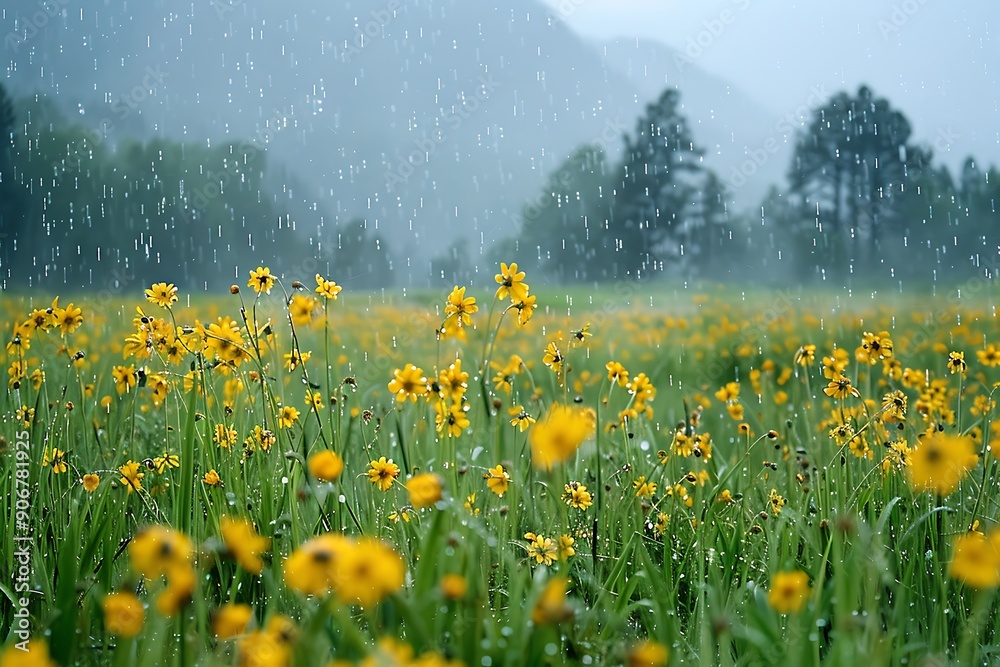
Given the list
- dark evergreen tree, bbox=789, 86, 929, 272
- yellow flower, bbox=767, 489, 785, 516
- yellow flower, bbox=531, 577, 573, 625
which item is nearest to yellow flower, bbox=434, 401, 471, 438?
yellow flower, bbox=767, 489, 785, 516

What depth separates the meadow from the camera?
2.94 ft

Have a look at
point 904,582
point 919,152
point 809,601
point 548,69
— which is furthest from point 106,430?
point 548,69

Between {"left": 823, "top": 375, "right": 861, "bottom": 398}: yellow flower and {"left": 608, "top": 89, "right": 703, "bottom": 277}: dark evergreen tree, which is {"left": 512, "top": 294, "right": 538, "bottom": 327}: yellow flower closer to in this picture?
{"left": 823, "top": 375, "right": 861, "bottom": 398}: yellow flower

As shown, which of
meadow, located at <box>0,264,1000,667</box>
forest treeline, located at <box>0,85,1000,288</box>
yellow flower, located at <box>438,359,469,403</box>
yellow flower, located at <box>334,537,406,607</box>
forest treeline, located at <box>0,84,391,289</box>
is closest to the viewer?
yellow flower, located at <box>334,537,406,607</box>

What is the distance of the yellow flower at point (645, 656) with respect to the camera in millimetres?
780

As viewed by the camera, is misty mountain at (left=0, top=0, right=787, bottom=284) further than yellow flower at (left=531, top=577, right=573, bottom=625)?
Yes

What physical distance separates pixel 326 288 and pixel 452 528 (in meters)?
0.82

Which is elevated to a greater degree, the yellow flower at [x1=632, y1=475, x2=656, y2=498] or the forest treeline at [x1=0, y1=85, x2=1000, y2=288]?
the forest treeline at [x1=0, y1=85, x2=1000, y2=288]

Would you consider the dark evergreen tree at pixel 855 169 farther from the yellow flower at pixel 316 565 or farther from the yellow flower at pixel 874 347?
the yellow flower at pixel 316 565

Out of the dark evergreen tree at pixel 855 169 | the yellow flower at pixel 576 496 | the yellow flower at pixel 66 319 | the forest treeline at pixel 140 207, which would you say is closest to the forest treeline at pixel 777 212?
the dark evergreen tree at pixel 855 169

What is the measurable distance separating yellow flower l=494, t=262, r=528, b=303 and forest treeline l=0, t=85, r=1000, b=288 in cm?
101

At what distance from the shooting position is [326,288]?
1.97 m

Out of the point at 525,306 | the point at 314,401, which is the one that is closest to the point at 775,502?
the point at 525,306

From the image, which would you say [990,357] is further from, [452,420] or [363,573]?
[363,573]
